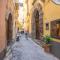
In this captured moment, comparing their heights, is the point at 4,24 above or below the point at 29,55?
above

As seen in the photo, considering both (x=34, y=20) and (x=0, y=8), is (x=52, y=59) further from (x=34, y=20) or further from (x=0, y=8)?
(x=34, y=20)

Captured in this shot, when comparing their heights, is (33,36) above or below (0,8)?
below

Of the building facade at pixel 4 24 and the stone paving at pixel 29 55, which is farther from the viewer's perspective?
the stone paving at pixel 29 55


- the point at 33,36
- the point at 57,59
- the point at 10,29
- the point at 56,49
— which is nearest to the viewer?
the point at 57,59

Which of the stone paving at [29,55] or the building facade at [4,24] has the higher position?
the building facade at [4,24]

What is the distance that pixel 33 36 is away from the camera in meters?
26.1

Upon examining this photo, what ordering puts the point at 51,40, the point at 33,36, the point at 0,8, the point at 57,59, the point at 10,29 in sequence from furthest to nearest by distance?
the point at 33,36, the point at 10,29, the point at 51,40, the point at 57,59, the point at 0,8

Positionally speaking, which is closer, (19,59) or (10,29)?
(19,59)

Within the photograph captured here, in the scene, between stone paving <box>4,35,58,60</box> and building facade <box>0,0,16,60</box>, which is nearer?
building facade <box>0,0,16,60</box>

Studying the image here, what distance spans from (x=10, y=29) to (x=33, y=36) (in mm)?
8192

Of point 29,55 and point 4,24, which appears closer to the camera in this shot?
point 4,24

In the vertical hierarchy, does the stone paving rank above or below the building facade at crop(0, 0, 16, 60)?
below

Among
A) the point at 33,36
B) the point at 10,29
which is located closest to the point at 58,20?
the point at 10,29

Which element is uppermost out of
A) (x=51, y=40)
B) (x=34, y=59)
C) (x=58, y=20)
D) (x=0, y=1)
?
(x=0, y=1)
